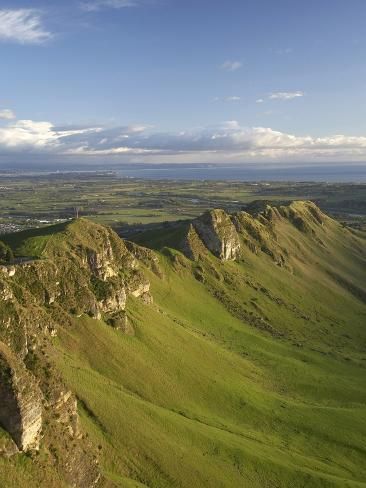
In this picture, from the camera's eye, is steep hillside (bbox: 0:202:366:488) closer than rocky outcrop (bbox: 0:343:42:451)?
No

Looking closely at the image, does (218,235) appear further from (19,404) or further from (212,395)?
(19,404)

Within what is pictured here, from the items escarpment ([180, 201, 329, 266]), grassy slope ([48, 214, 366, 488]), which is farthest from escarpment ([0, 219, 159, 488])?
escarpment ([180, 201, 329, 266])

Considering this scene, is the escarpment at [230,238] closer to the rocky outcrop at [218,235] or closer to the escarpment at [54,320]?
the rocky outcrop at [218,235]

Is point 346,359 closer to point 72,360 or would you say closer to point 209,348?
point 209,348

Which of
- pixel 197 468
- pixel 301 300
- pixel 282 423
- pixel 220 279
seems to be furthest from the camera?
pixel 301 300

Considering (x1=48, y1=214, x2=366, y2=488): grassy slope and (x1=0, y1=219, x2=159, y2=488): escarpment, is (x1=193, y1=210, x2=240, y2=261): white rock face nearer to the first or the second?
(x1=48, y1=214, x2=366, y2=488): grassy slope

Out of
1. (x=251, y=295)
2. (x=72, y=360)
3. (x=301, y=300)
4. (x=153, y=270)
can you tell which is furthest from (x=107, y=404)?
(x=301, y=300)
